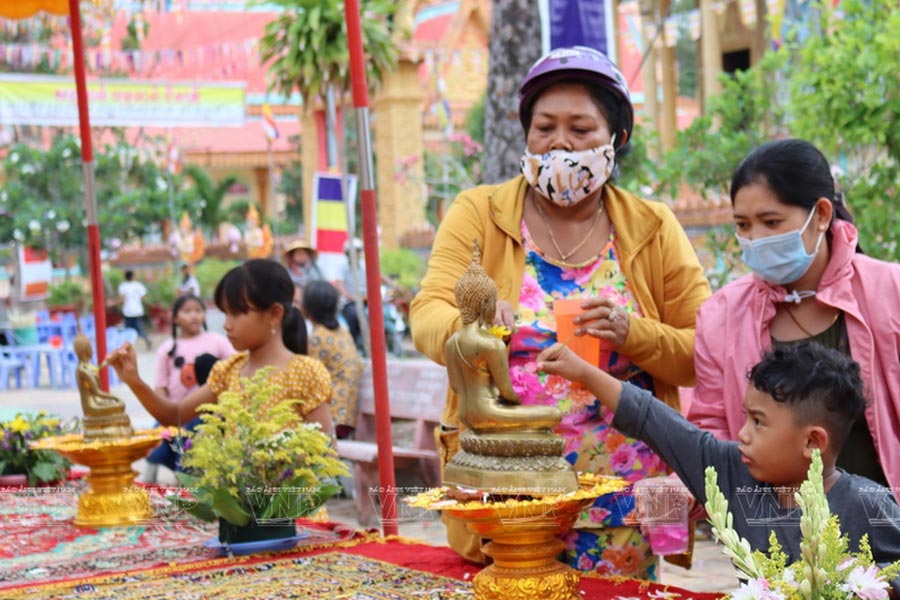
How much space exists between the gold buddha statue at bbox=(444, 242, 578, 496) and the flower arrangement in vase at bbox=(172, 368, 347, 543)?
106 cm

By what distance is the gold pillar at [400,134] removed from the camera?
2372 centimetres

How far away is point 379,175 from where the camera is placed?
25.3m

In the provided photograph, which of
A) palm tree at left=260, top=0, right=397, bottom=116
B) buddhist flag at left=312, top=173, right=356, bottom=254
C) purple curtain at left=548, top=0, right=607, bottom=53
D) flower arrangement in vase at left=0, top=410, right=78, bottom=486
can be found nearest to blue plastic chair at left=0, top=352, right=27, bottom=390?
palm tree at left=260, top=0, right=397, bottom=116

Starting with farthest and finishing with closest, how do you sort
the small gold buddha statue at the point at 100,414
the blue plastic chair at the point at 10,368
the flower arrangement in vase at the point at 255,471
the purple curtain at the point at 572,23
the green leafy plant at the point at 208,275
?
1. the green leafy plant at the point at 208,275
2. the blue plastic chair at the point at 10,368
3. the purple curtain at the point at 572,23
4. the small gold buddha statue at the point at 100,414
5. the flower arrangement in vase at the point at 255,471

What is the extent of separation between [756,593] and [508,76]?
19.5 ft

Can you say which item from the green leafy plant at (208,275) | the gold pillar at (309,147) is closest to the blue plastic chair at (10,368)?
the green leafy plant at (208,275)

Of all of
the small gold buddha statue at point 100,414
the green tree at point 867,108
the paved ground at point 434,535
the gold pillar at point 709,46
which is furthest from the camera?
the gold pillar at point 709,46

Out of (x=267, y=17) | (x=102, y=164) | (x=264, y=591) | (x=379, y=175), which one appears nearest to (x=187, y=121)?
(x=379, y=175)

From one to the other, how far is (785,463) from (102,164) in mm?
26204

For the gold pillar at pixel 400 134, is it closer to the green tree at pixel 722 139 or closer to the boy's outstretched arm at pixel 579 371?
the green tree at pixel 722 139

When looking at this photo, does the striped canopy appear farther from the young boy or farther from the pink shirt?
the young boy

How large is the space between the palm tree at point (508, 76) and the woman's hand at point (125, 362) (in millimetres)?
3780

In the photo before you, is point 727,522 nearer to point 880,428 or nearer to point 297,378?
point 880,428

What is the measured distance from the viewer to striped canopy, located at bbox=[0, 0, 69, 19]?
589 cm
